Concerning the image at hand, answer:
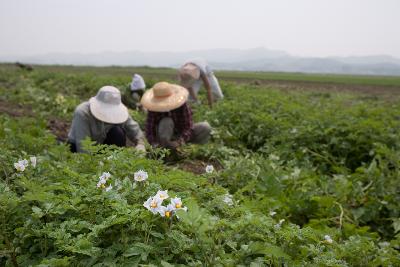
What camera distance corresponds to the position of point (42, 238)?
1859 mm

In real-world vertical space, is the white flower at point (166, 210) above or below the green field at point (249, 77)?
above

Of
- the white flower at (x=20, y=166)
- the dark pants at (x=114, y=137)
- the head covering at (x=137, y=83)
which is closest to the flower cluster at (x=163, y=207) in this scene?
the white flower at (x=20, y=166)

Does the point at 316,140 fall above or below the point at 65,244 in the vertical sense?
below

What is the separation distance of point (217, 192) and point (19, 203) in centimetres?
106

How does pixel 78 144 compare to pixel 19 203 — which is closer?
pixel 19 203

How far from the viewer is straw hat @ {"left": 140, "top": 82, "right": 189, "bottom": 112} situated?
4816mm

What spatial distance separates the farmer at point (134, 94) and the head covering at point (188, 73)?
760mm

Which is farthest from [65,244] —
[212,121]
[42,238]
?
[212,121]

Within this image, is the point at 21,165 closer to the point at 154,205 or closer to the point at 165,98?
the point at 154,205

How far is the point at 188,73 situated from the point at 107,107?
2.54 meters

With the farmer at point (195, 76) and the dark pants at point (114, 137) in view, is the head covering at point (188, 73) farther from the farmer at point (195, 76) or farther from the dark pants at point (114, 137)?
the dark pants at point (114, 137)

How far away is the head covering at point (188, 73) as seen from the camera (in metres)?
6.58

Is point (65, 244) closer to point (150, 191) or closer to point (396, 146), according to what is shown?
point (150, 191)

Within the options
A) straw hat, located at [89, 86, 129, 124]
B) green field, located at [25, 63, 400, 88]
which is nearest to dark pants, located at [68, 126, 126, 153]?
straw hat, located at [89, 86, 129, 124]
